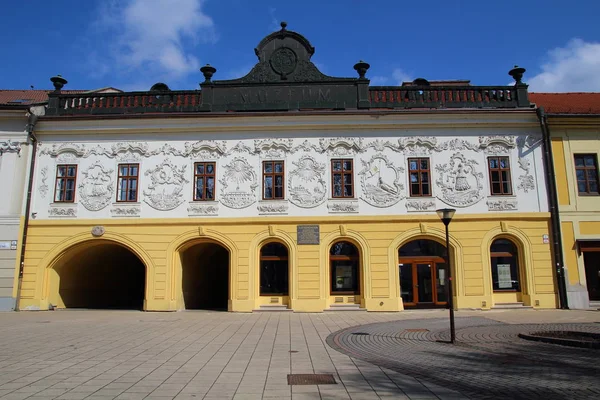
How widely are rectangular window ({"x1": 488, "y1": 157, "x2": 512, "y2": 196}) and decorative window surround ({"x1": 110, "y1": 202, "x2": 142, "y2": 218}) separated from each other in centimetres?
1496

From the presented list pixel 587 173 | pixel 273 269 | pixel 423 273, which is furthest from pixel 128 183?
pixel 587 173

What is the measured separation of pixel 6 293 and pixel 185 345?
40.9 ft

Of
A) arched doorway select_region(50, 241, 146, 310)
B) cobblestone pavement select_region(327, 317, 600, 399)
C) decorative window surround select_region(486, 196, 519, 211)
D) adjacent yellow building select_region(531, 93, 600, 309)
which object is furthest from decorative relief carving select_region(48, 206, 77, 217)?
adjacent yellow building select_region(531, 93, 600, 309)

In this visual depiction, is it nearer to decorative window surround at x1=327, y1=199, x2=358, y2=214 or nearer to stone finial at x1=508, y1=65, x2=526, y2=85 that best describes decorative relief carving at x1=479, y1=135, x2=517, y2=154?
stone finial at x1=508, y1=65, x2=526, y2=85

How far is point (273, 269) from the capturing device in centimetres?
1858

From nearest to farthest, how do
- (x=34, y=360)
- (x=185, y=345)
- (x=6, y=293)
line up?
(x=34, y=360), (x=185, y=345), (x=6, y=293)

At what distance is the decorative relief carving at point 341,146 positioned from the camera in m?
19.0

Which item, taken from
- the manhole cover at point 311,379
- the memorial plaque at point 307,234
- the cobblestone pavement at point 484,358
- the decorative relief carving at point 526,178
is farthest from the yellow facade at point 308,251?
the manhole cover at point 311,379

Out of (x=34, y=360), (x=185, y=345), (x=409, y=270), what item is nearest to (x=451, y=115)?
(x=409, y=270)

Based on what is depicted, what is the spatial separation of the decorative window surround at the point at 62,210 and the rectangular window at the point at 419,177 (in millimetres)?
14344

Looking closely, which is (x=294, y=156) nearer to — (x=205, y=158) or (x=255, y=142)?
(x=255, y=142)

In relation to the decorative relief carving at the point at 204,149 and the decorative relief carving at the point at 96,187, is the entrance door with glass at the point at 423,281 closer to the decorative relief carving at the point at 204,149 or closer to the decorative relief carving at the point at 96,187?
the decorative relief carving at the point at 204,149

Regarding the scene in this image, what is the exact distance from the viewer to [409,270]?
1864cm

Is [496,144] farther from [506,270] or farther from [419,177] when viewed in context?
[506,270]
